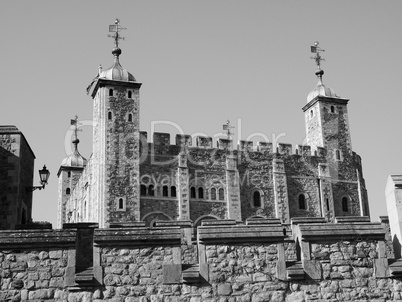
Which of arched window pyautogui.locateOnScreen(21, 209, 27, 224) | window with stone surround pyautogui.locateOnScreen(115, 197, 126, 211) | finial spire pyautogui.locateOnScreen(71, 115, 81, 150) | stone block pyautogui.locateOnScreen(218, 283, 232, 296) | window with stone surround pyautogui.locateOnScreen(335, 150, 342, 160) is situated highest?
finial spire pyautogui.locateOnScreen(71, 115, 81, 150)

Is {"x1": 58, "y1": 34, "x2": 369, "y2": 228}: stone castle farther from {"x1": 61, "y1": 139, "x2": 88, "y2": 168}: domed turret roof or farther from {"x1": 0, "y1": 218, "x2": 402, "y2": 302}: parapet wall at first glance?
{"x1": 0, "y1": 218, "x2": 402, "y2": 302}: parapet wall

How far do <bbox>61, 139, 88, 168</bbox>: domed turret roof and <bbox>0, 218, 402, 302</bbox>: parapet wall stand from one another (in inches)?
1945

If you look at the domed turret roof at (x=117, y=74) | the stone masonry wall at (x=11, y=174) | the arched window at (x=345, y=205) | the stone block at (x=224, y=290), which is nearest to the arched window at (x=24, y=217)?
the stone masonry wall at (x=11, y=174)

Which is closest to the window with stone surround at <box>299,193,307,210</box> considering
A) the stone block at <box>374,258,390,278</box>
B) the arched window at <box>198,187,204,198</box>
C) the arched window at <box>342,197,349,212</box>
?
the arched window at <box>342,197,349,212</box>

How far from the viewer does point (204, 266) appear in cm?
889

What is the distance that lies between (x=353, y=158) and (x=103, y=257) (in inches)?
1783

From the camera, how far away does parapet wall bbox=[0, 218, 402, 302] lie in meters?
8.70

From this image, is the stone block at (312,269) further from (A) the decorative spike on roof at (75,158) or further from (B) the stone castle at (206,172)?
(A) the decorative spike on roof at (75,158)

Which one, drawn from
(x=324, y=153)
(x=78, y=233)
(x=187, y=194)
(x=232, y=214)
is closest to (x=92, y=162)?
(x=187, y=194)

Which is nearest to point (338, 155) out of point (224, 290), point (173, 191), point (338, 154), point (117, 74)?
point (338, 154)

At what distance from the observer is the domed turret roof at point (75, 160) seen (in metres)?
58.0

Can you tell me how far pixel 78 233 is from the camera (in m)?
9.20

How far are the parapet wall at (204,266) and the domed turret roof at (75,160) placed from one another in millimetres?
49409

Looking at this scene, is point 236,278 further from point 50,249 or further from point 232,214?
point 232,214
